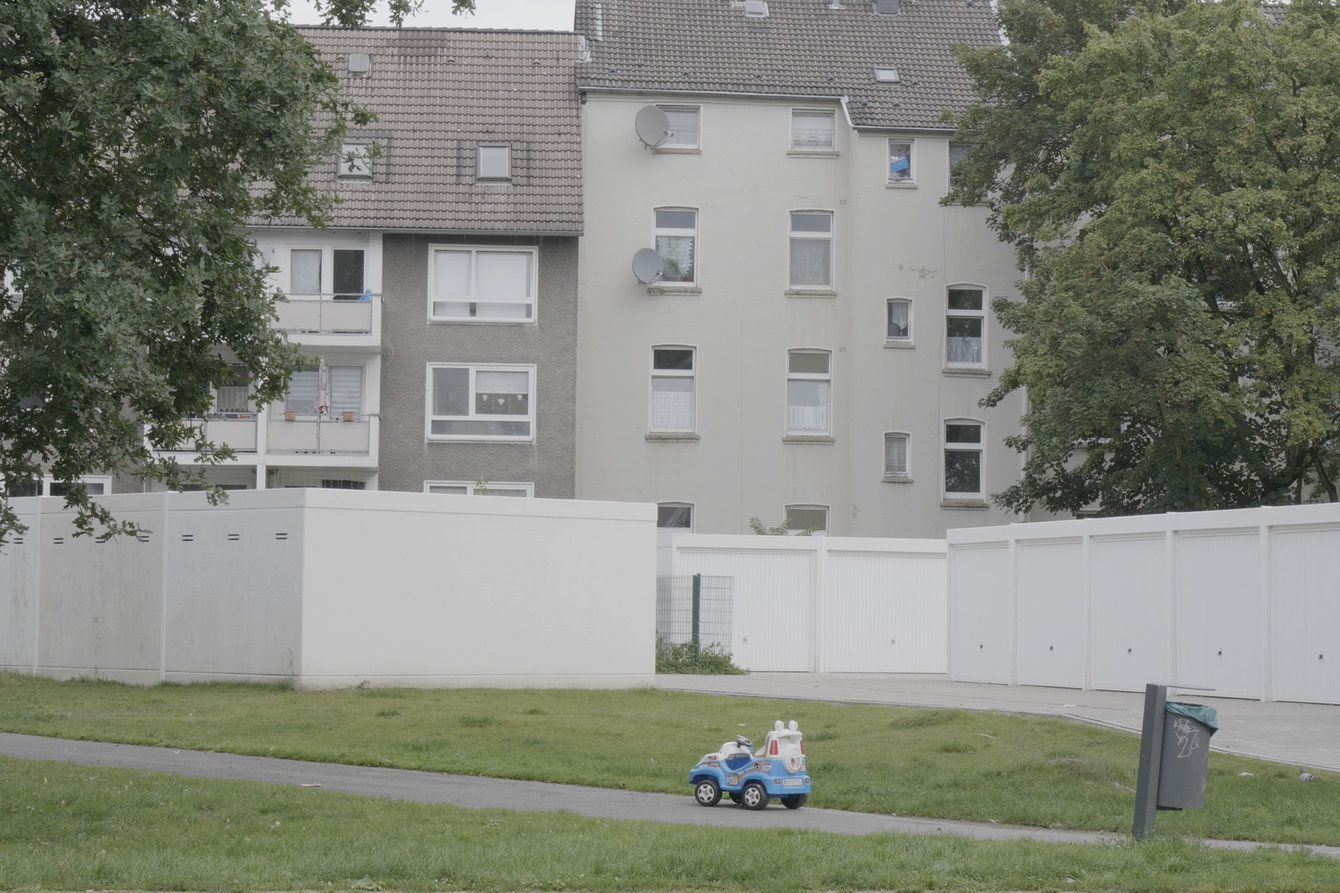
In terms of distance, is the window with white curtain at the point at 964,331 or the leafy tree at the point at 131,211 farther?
the window with white curtain at the point at 964,331

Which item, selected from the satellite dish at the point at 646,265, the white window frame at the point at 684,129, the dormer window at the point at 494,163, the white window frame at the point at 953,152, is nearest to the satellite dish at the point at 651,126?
the white window frame at the point at 684,129

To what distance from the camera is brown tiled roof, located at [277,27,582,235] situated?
4284cm

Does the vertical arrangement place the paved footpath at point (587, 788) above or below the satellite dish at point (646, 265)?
below

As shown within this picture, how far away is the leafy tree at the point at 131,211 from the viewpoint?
12.8 meters

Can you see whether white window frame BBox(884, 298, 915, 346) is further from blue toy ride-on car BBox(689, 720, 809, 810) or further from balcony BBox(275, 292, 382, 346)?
blue toy ride-on car BBox(689, 720, 809, 810)

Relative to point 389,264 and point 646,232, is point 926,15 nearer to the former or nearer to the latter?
point 646,232

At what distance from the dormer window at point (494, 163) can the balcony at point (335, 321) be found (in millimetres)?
4402

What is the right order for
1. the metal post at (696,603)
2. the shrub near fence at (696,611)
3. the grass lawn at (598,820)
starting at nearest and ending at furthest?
the grass lawn at (598,820), the metal post at (696,603), the shrub near fence at (696,611)

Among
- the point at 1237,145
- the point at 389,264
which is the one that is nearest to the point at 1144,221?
the point at 1237,145

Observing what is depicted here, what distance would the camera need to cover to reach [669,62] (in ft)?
152

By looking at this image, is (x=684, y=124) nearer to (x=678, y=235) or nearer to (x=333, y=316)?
(x=678, y=235)

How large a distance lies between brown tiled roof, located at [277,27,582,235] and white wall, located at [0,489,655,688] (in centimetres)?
1629

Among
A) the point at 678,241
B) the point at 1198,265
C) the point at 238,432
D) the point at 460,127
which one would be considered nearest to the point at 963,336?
the point at 678,241

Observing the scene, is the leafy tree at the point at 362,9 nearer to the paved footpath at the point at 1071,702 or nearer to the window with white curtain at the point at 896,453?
the paved footpath at the point at 1071,702
